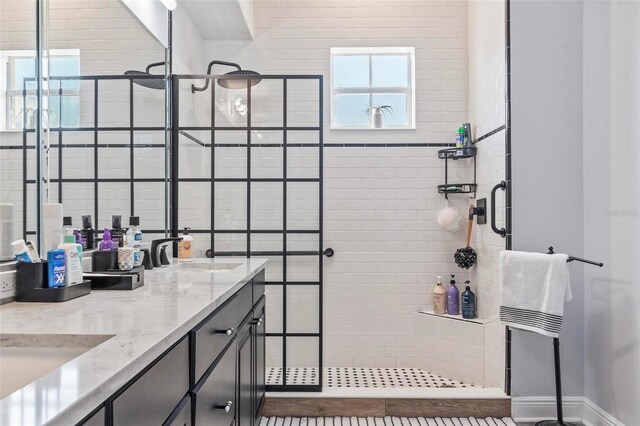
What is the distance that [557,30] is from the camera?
8.57 ft

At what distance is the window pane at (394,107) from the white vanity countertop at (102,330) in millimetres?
2228

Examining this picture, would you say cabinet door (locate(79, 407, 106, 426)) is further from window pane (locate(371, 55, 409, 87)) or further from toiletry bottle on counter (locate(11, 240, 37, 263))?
window pane (locate(371, 55, 409, 87))

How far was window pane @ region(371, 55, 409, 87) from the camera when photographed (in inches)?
144

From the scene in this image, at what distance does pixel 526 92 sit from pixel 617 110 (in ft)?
1.56

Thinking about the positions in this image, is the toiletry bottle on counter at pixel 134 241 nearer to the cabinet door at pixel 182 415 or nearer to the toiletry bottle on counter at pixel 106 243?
the toiletry bottle on counter at pixel 106 243

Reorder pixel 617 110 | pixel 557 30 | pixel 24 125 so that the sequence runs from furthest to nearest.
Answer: pixel 557 30, pixel 617 110, pixel 24 125

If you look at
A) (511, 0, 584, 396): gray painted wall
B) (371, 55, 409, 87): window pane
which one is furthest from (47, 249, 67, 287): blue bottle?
(371, 55, 409, 87): window pane

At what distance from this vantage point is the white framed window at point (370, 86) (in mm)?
3617

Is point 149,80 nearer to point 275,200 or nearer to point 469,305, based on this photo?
point 275,200

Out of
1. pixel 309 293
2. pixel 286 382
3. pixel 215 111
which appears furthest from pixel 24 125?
pixel 286 382

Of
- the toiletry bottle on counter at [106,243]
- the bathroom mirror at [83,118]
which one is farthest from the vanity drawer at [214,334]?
the bathroom mirror at [83,118]

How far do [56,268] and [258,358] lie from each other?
1.21 meters

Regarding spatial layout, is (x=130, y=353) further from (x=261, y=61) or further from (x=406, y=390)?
(x=261, y=61)

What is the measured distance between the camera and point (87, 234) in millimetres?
1840
